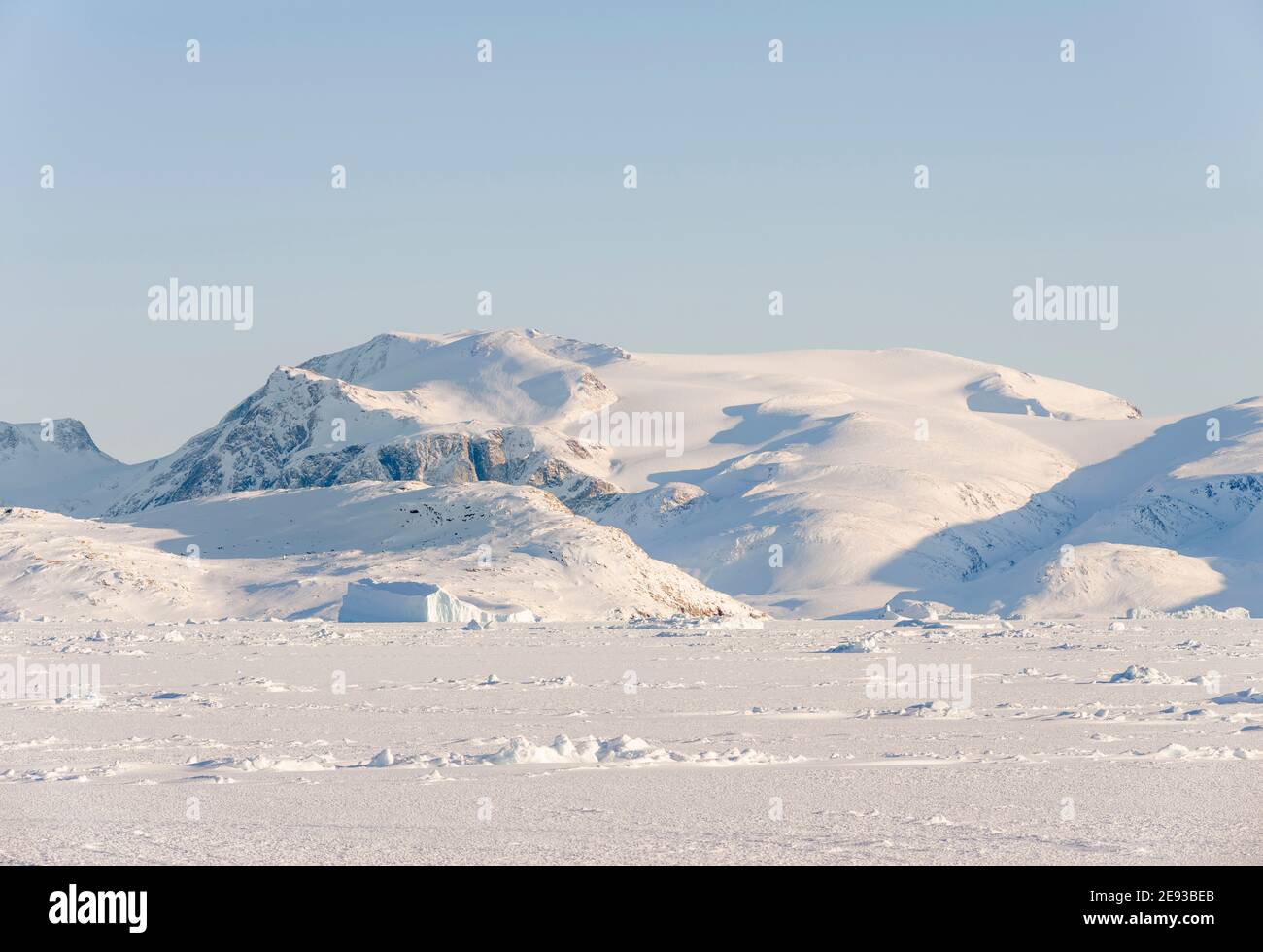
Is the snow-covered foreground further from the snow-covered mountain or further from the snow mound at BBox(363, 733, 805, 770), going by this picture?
the snow-covered mountain

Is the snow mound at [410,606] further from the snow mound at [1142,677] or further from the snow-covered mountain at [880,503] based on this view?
the snow mound at [1142,677]

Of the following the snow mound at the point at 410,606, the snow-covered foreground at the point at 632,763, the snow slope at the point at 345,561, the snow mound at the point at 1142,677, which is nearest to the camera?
the snow-covered foreground at the point at 632,763

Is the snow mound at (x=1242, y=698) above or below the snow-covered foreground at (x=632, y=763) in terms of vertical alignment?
below

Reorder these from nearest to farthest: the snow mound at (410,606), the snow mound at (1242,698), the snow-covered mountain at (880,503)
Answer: the snow mound at (1242,698)
the snow mound at (410,606)
the snow-covered mountain at (880,503)

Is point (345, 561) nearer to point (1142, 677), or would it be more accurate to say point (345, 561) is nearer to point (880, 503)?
point (1142, 677)

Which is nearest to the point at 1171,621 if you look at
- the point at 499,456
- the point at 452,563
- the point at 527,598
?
the point at 527,598

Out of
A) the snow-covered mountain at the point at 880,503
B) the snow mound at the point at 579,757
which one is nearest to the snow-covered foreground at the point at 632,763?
the snow mound at the point at 579,757

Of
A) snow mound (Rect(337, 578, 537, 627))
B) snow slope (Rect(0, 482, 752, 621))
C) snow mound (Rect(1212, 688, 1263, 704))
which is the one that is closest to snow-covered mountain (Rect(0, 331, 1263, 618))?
snow slope (Rect(0, 482, 752, 621))

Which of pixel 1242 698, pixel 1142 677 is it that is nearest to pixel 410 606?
pixel 1142 677
